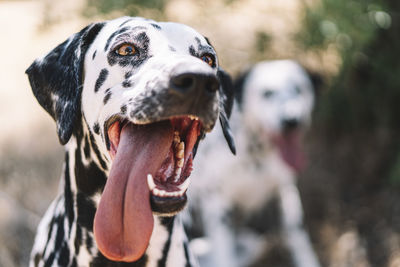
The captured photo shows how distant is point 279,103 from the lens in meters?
4.19

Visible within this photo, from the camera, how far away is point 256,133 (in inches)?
174

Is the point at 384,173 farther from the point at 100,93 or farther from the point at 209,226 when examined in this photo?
the point at 100,93

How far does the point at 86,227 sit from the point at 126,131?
458mm

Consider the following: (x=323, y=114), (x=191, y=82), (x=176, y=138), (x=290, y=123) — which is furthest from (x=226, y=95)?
(x=323, y=114)

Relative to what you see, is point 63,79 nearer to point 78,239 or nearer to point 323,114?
point 78,239

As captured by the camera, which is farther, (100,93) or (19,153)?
(19,153)

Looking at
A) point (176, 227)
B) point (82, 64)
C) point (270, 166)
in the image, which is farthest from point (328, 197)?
point (82, 64)

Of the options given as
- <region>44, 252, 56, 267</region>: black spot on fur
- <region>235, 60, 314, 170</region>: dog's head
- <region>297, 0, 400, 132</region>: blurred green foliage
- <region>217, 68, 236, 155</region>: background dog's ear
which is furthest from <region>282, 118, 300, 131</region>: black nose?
<region>44, 252, 56, 267</region>: black spot on fur

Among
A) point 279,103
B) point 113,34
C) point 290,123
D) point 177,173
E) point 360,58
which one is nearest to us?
point 177,173

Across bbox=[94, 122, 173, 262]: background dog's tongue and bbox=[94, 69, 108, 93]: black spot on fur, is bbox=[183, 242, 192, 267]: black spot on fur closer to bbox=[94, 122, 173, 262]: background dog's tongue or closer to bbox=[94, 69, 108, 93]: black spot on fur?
bbox=[94, 122, 173, 262]: background dog's tongue

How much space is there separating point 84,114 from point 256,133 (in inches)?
100

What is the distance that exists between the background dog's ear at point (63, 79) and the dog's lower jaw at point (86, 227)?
11cm

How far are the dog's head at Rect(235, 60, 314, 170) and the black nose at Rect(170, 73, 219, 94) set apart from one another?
2420 mm

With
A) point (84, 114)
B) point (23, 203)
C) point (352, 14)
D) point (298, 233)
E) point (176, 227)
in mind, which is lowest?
point (298, 233)
